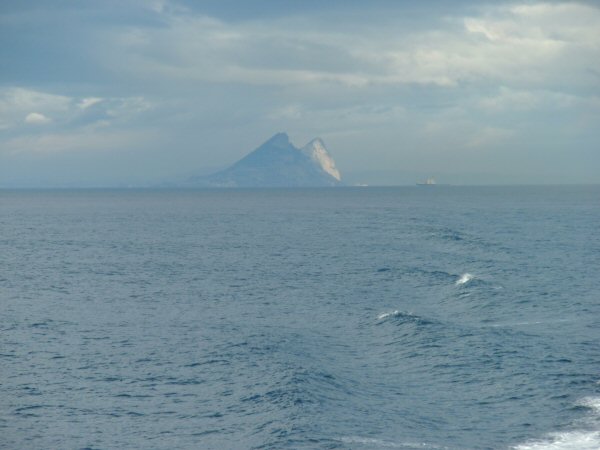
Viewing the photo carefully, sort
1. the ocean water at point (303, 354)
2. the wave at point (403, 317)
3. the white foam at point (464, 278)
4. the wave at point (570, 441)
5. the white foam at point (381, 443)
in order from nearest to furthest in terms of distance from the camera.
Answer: the wave at point (570, 441) < the white foam at point (381, 443) < the ocean water at point (303, 354) < the wave at point (403, 317) < the white foam at point (464, 278)

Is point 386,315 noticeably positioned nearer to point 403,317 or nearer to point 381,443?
point 403,317

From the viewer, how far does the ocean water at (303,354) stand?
137ft

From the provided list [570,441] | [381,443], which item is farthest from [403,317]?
[381,443]

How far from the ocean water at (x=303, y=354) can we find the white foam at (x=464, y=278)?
0.30 metres

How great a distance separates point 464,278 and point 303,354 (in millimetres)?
43828

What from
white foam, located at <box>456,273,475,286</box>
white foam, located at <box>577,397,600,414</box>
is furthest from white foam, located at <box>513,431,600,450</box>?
white foam, located at <box>456,273,475,286</box>

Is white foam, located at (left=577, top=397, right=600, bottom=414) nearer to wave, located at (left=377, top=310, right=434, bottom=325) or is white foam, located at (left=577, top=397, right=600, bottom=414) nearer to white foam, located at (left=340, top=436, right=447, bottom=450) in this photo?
white foam, located at (left=340, top=436, right=447, bottom=450)

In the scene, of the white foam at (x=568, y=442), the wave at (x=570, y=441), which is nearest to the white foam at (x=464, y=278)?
the wave at (x=570, y=441)

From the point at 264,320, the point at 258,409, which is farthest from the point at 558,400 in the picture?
the point at 264,320

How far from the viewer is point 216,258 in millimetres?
125500

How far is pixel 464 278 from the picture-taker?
94.8m

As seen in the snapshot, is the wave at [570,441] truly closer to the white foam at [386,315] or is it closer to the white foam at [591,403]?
the white foam at [591,403]

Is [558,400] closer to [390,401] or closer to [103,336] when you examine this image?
[390,401]

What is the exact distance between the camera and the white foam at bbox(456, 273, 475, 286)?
91125 mm
